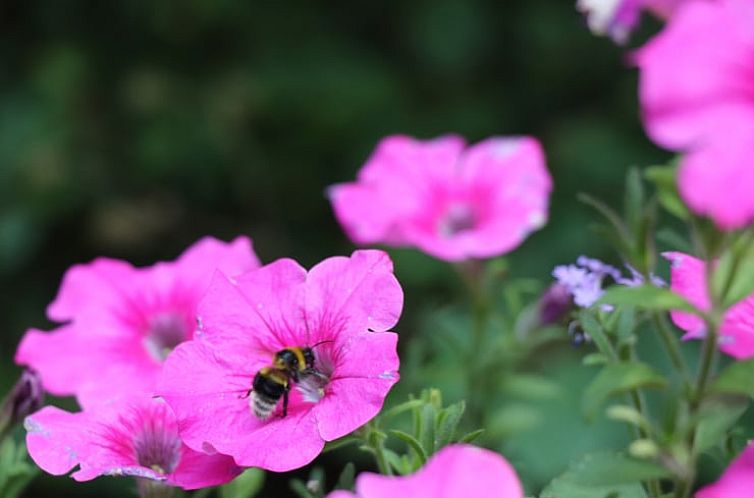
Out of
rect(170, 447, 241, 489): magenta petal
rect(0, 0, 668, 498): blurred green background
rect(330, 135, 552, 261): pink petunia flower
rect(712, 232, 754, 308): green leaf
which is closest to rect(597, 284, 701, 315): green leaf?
rect(712, 232, 754, 308): green leaf

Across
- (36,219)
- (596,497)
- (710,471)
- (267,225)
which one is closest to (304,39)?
(267,225)

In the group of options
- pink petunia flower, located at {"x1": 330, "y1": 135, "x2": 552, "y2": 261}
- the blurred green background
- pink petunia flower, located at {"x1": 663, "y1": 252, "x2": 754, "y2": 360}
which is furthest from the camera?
the blurred green background

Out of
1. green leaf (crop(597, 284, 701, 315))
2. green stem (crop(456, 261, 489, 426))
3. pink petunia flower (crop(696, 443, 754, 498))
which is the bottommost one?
green stem (crop(456, 261, 489, 426))

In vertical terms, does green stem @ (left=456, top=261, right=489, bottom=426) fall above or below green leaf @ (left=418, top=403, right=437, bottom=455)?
below

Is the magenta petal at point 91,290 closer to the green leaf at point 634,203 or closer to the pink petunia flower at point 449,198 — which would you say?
the pink petunia flower at point 449,198

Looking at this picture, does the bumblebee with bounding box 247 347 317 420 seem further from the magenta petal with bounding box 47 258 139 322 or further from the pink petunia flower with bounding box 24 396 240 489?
the magenta petal with bounding box 47 258 139 322

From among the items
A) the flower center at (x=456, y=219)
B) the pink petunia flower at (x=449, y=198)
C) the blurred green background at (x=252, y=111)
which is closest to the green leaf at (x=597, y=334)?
the pink petunia flower at (x=449, y=198)

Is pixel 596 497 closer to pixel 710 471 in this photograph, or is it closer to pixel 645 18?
pixel 710 471

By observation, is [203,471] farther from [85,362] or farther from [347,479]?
[85,362]
